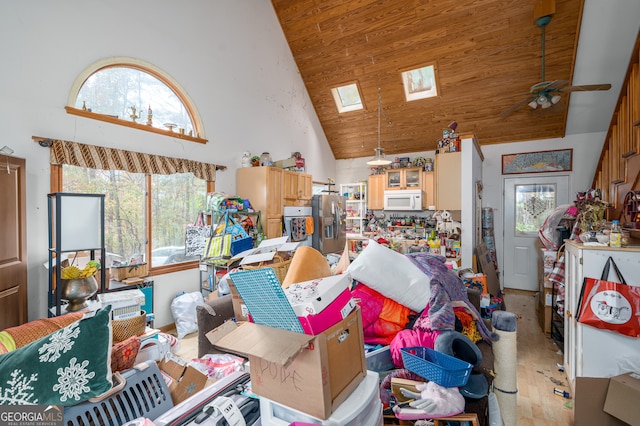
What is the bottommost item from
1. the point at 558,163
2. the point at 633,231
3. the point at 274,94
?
the point at 633,231

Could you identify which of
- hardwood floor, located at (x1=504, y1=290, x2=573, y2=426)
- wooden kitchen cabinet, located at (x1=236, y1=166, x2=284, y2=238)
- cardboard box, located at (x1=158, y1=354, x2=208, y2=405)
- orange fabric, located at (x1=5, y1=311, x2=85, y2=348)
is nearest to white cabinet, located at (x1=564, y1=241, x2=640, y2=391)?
hardwood floor, located at (x1=504, y1=290, x2=573, y2=426)

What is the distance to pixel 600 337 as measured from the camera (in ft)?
6.65

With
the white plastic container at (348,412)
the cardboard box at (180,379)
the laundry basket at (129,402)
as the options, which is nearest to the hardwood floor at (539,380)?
the white plastic container at (348,412)

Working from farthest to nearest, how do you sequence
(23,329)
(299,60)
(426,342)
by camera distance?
(299,60) → (426,342) → (23,329)

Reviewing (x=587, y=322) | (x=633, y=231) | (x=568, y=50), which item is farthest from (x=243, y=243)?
(x=568, y=50)

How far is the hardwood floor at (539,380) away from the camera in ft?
6.98

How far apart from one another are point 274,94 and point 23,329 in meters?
4.82

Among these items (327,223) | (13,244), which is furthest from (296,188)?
(13,244)

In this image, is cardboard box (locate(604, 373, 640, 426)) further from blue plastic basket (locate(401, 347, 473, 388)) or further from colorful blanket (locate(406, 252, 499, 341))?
blue plastic basket (locate(401, 347, 473, 388))

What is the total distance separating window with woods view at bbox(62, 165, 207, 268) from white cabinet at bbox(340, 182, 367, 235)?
359 cm

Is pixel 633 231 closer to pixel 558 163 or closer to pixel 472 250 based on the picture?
pixel 472 250

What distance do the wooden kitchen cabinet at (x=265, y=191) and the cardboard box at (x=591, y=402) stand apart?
3.57m

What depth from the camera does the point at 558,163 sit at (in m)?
5.21

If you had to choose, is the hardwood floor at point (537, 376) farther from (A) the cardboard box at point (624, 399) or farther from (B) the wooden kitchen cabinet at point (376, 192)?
(B) the wooden kitchen cabinet at point (376, 192)
